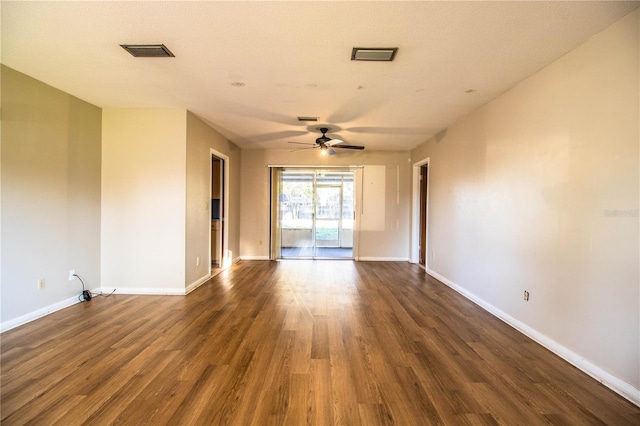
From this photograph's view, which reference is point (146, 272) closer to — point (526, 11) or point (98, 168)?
point (98, 168)

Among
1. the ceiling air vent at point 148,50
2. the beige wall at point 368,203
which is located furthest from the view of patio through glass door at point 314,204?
the ceiling air vent at point 148,50

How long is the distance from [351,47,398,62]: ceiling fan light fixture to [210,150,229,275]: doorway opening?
376 centimetres

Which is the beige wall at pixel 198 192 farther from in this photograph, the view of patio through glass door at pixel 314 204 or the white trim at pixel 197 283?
the view of patio through glass door at pixel 314 204

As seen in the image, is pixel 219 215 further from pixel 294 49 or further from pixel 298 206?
pixel 294 49

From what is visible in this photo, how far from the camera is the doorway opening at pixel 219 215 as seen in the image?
541 centimetres

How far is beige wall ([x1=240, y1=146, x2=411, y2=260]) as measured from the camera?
625 centimetres

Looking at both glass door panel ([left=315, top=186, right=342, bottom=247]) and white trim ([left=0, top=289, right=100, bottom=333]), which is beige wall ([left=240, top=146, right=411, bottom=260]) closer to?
glass door panel ([left=315, top=186, right=342, bottom=247])

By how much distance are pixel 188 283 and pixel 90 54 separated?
2897 mm

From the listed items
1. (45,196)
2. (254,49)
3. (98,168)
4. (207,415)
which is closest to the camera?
(207,415)

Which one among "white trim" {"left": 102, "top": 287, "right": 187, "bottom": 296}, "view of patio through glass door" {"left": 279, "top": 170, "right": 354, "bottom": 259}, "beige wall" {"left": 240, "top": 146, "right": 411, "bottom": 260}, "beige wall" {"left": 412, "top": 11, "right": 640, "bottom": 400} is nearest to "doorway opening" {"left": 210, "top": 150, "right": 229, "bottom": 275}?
"beige wall" {"left": 240, "top": 146, "right": 411, "bottom": 260}

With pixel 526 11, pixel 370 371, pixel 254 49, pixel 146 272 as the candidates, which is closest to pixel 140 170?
pixel 146 272

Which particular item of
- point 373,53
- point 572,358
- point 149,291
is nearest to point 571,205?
point 572,358

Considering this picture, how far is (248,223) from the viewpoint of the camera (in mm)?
6312

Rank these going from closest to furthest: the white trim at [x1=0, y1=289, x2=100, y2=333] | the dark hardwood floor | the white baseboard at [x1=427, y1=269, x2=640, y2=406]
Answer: the dark hardwood floor
the white baseboard at [x1=427, y1=269, x2=640, y2=406]
the white trim at [x1=0, y1=289, x2=100, y2=333]
